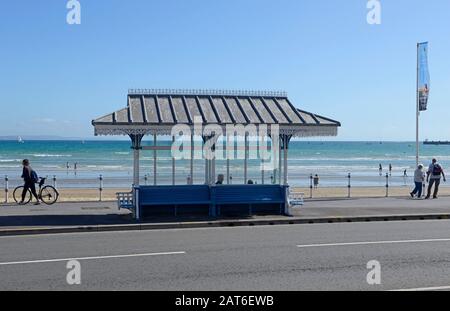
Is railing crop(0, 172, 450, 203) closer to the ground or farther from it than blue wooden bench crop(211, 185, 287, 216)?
closer to the ground

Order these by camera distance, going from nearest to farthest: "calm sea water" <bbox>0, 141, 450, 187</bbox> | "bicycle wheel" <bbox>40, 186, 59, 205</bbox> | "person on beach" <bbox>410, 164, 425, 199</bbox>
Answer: "bicycle wheel" <bbox>40, 186, 59, 205</bbox> → "person on beach" <bbox>410, 164, 425, 199</bbox> → "calm sea water" <bbox>0, 141, 450, 187</bbox>

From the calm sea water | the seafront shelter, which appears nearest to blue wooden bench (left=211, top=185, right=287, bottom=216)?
the seafront shelter

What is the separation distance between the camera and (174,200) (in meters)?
17.8

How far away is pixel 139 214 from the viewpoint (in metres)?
17.4

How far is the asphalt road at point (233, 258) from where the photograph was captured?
9195 mm

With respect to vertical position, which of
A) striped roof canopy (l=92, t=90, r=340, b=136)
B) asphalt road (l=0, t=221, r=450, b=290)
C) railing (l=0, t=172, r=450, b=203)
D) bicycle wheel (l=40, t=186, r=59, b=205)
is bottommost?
railing (l=0, t=172, r=450, b=203)

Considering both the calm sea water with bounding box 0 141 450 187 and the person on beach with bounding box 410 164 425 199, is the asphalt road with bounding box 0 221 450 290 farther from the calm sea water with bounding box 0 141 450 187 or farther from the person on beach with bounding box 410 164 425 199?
the person on beach with bounding box 410 164 425 199

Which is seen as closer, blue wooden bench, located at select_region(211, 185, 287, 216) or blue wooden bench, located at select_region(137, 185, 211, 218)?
blue wooden bench, located at select_region(137, 185, 211, 218)

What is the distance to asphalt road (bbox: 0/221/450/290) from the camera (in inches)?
362

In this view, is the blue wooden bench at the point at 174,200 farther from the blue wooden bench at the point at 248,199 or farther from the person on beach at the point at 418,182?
the person on beach at the point at 418,182

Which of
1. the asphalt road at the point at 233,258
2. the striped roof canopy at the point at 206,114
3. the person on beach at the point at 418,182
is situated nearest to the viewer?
the asphalt road at the point at 233,258

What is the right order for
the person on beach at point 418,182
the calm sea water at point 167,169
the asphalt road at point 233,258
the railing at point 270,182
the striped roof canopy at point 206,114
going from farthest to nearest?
1. the calm sea water at point 167,169
2. the railing at point 270,182
3. the person on beach at point 418,182
4. the striped roof canopy at point 206,114
5. the asphalt road at point 233,258

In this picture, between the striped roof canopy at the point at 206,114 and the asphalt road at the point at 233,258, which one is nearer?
the asphalt road at the point at 233,258

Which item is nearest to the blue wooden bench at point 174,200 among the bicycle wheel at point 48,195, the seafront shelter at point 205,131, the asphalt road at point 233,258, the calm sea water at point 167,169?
the seafront shelter at point 205,131
